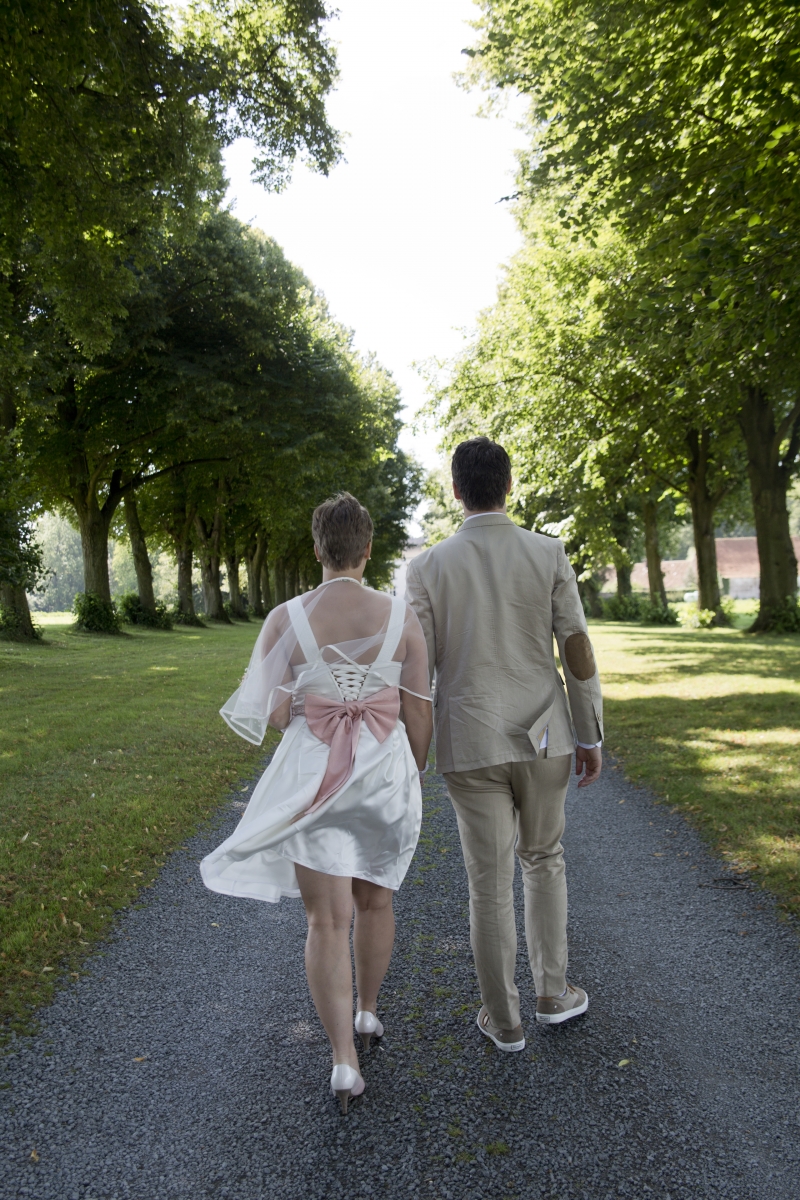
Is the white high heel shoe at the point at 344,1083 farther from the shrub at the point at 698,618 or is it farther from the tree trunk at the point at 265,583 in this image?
the tree trunk at the point at 265,583

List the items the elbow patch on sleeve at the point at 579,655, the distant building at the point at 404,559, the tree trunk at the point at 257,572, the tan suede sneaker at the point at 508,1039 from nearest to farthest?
the tan suede sneaker at the point at 508,1039, the elbow patch on sleeve at the point at 579,655, the tree trunk at the point at 257,572, the distant building at the point at 404,559

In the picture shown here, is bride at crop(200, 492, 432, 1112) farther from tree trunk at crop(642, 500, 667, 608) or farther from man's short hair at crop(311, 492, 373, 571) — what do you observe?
tree trunk at crop(642, 500, 667, 608)

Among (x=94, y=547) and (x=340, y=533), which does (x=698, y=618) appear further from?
(x=340, y=533)

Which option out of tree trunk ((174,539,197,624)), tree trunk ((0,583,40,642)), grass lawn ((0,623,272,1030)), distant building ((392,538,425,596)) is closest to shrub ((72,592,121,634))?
tree trunk ((0,583,40,642))

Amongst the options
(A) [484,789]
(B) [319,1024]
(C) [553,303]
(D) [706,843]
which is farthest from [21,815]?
(C) [553,303]

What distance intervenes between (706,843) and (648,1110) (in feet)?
10.9

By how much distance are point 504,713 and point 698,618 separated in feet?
89.7

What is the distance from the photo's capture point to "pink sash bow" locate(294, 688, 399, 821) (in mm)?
2967

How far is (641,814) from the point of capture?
22.1 feet

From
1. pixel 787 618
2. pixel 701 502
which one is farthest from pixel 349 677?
pixel 701 502

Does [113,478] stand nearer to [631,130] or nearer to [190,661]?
[190,661]

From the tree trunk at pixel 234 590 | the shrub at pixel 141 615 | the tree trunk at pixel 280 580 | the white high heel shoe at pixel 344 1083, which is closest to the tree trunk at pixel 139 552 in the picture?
the shrub at pixel 141 615

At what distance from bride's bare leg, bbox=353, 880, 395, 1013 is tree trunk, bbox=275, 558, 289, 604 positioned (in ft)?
143

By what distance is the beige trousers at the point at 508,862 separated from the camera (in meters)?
3.14
